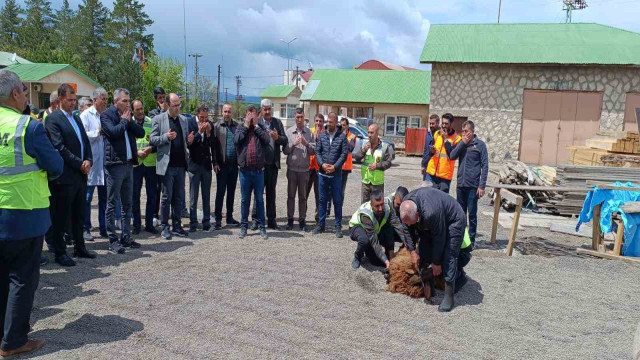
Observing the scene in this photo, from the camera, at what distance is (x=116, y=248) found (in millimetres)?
6367

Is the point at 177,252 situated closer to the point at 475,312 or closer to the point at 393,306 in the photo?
the point at 393,306

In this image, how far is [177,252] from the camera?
21.5 feet

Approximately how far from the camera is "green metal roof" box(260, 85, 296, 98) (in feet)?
160

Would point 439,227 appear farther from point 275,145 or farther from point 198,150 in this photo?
point 198,150

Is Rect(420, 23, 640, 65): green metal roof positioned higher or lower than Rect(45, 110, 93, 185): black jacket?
higher

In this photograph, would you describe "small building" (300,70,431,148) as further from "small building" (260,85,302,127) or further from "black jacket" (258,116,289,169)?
"black jacket" (258,116,289,169)

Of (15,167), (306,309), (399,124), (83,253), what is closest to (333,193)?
(306,309)

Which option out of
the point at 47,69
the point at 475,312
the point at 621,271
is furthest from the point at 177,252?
the point at 47,69

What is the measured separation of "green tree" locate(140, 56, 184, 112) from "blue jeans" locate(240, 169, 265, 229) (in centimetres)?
4079

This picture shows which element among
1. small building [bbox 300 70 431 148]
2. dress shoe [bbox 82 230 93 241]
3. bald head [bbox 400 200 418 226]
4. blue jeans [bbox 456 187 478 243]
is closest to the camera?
bald head [bbox 400 200 418 226]

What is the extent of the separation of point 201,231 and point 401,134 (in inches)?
873

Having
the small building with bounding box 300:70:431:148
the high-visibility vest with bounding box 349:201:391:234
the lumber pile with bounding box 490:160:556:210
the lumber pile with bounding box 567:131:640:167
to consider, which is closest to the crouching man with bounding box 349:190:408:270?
the high-visibility vest with bounding box 349:201:391:234

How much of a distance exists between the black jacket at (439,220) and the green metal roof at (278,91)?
4438cm

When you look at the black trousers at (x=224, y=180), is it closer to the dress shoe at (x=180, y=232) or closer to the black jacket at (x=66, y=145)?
the dress shoe at (x=180, y=232)
